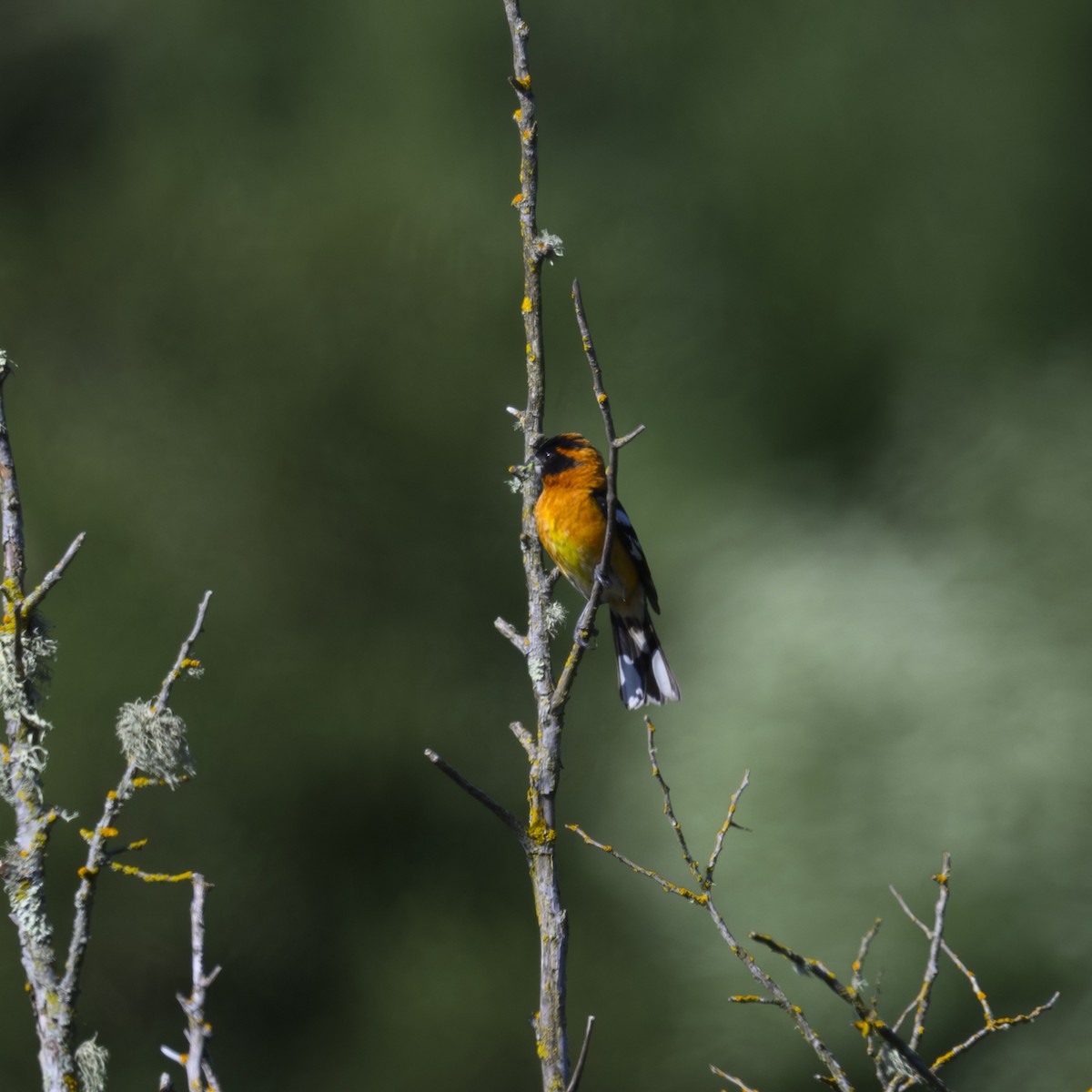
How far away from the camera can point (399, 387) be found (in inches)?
328

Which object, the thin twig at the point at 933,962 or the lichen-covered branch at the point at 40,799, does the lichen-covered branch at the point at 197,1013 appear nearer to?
the lichen-covered branch at the point at 40,799

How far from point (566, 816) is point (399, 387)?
9.02ft

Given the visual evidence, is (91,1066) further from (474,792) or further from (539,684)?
(539,684)

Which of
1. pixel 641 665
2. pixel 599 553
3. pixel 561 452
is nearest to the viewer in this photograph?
pixel 599 553

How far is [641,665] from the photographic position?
4.35m

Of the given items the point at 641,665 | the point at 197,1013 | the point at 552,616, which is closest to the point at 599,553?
the point at 641,665

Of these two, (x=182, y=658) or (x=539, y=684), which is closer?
(x=182, y=658)

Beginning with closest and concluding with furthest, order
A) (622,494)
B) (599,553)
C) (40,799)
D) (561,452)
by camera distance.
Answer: (40,799) < (599,553) < (561,452) < (622,494)

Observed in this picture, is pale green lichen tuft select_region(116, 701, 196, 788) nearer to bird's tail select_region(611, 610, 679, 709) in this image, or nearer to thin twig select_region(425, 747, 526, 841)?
thin twig select_region(425, 747, 526, 841)

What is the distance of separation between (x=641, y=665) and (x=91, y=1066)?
2554mm

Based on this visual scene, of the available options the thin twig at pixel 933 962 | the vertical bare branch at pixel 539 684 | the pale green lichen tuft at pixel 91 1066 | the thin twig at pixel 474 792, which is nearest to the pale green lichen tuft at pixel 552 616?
the vertical bare branch at pixel 539 684

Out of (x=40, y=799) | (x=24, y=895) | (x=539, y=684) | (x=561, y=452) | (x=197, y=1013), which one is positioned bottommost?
(x=197, y=1013)

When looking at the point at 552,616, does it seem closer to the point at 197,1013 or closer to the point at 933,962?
the point at 933,962

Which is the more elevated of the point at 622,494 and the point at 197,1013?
the point at 622,494
